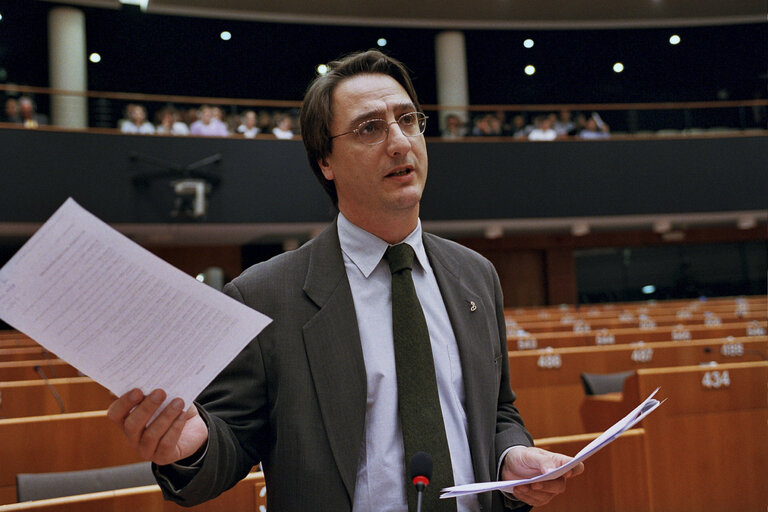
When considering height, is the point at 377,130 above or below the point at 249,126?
below

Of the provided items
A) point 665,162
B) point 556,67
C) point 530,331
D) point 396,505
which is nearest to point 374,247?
point 396,505

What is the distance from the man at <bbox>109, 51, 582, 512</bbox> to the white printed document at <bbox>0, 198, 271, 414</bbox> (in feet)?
0.18

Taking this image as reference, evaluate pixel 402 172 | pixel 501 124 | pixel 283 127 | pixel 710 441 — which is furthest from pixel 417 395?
pixel 501 124

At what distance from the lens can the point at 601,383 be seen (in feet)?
14.8

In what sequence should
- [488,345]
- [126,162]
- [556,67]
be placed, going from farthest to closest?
[556,67], [126,162], [488,345]

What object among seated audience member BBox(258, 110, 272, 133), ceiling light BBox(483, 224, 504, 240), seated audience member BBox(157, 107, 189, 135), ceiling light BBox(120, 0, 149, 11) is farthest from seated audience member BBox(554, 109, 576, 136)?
ceiling light BBox(120, 0, 149, 11)

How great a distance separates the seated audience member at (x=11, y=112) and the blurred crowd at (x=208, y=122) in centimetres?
136

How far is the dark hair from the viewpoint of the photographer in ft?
5.02

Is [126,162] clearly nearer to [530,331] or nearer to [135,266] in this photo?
[530,331]

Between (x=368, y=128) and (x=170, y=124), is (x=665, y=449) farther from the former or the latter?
(x=170, y=124)

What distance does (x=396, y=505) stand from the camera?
1.26m

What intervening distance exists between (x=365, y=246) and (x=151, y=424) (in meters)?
0.57

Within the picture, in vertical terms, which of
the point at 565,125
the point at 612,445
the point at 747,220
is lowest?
the point at 612,445

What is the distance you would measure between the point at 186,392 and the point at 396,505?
0.44 m
